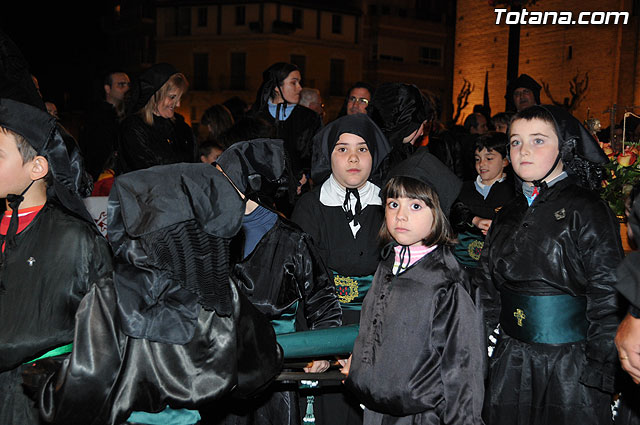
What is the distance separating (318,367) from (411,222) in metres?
0.93

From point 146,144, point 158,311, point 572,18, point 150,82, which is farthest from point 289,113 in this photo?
point 572,18

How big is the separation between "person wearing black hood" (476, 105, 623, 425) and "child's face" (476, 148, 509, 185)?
245cm

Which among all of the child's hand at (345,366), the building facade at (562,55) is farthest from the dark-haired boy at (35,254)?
the building facade at (562,55)

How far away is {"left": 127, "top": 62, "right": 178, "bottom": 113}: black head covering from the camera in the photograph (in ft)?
19.6

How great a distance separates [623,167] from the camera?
4578 millimetres

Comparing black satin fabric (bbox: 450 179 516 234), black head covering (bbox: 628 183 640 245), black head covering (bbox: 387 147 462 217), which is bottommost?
black satin fabric (bbox: 450 179 516 234)

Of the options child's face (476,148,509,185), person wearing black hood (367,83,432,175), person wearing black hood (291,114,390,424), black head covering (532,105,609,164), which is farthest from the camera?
child's face (476,148,509,185)

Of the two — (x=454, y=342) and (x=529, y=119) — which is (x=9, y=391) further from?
(x=529, y=119)

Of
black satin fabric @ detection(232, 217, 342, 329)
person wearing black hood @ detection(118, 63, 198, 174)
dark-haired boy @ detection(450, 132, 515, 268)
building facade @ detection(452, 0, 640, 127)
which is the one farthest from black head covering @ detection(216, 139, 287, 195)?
building facade @ detection(452, 0, 640, 127)

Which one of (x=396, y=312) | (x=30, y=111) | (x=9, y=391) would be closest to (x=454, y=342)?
(x=396, y=312)

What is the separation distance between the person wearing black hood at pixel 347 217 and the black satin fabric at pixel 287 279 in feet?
1.72

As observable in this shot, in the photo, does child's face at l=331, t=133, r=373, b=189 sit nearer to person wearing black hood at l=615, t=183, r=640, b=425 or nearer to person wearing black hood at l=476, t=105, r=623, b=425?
person wearing black hood at l=476, t=105, r=623, b=425

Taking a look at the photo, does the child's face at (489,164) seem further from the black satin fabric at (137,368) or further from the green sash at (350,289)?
the black satin fabric at (137,368)

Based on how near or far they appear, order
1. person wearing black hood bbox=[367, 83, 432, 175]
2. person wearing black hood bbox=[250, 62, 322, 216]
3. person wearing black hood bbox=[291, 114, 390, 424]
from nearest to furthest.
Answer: person wearing black hood bbox=[291, 114, 390, 424]
person wearing black hood bbox=[367, 83, 432, 175]
person wearing black hood bbox=[250, 62, 322, 216]
